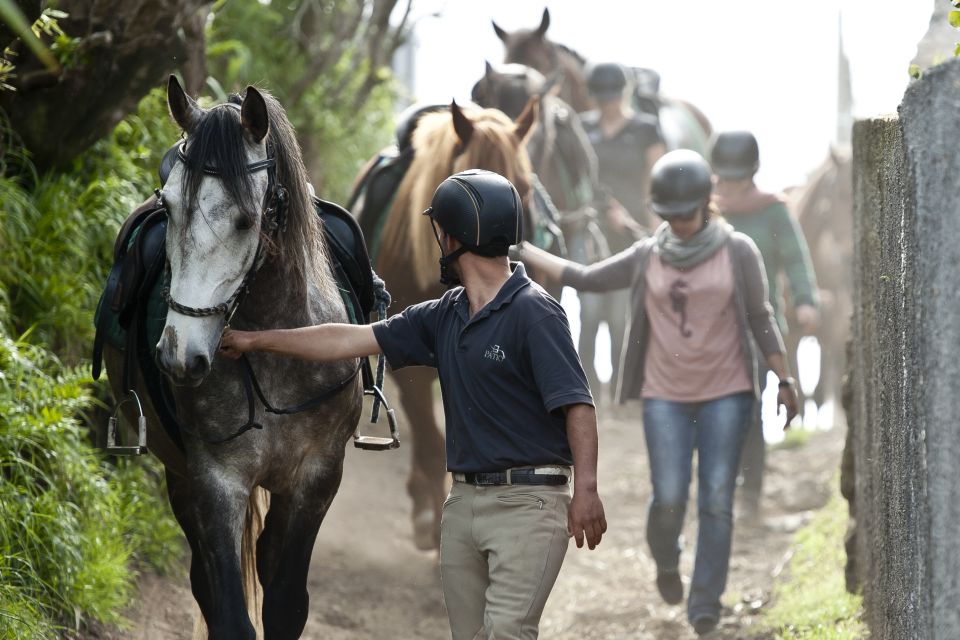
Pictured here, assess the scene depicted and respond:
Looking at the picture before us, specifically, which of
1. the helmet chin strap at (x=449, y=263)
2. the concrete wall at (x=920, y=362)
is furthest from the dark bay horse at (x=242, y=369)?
the concrete wall at (x=920, y=362)

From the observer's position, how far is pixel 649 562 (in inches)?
339

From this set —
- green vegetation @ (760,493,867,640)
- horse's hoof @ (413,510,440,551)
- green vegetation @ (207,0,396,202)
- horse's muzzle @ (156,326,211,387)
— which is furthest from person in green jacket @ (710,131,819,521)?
horse's muzzle @ (156,326,211,387)

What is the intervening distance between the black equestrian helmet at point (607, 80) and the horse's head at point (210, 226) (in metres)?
7.80

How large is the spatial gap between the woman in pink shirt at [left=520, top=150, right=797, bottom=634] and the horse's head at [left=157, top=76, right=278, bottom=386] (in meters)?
2.61

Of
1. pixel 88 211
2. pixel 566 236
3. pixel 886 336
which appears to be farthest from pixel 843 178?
pixel 886 336

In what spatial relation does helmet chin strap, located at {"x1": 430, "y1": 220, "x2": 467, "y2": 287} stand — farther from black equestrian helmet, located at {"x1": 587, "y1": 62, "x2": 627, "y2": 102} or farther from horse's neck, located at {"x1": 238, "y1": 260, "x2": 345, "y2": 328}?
black equestrian helmet, located at {"x1": 587, "y1": 62, "x2": 627, "y2": 102}

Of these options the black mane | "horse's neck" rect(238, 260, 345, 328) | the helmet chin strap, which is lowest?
"horse's neck" rect(238, 260, 345, 328)

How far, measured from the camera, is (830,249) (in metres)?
15.7

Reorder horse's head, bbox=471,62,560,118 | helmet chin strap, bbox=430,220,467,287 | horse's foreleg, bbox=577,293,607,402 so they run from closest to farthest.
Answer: helmet chin strap, bbox=430,220,467,287
horse's head, bbox=471,62,560,118
horse's foreleg, bbox=577,293,607,402

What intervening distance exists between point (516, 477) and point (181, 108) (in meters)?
1.62

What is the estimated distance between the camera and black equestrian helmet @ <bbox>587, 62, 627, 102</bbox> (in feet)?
38.6

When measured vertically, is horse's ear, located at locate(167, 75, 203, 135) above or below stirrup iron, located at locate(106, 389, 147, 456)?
above

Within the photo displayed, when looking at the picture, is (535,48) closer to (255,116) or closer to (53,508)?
→ (53,508)

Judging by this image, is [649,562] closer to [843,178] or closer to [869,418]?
[869,418]
